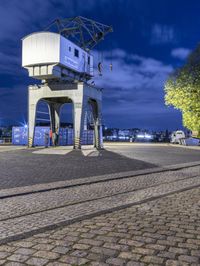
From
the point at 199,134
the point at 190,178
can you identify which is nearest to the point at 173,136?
the point at 199,134

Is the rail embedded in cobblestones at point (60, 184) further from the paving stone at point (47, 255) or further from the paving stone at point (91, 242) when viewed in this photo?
the paving stone at point (47, 255)

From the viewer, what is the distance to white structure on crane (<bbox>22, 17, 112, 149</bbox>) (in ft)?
99.1

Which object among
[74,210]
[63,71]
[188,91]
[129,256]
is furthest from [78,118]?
[129,256]

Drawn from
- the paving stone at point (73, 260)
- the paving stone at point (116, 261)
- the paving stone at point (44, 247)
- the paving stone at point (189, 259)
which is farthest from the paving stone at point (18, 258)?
the paving stone at point (189, 259)

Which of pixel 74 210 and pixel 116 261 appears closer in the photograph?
pixel 116 261

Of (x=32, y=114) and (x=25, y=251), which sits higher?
(x=32, y=114)

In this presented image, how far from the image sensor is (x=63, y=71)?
103ft

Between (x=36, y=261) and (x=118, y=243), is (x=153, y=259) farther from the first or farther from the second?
(x=36, y=261)

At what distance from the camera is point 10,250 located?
4.53 m

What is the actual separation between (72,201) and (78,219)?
1.89 m

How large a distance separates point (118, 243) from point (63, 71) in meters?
27.8

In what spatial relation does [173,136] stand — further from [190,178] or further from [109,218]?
[109,218]

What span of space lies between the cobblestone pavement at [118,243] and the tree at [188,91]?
20.7 meters

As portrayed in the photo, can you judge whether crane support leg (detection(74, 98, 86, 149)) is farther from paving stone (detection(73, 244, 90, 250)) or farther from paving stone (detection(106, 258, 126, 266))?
paving stone (detection(106, 258, 126, 266))
